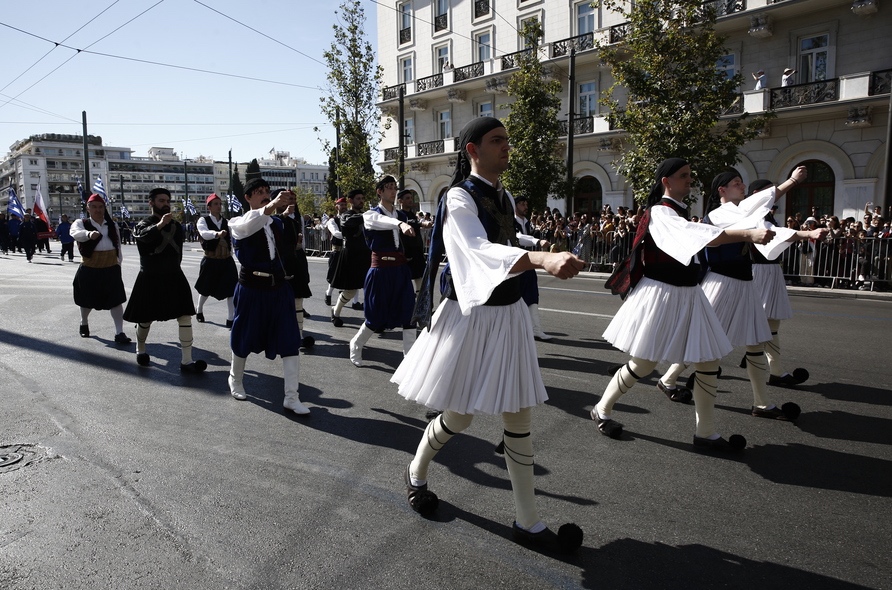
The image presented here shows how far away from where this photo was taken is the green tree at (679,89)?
16891mm

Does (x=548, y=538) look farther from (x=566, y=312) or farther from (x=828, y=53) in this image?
(x=828, y=53)

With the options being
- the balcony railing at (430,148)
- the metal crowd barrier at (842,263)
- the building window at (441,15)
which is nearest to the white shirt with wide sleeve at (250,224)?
the metal crowd barrier at (842,263)

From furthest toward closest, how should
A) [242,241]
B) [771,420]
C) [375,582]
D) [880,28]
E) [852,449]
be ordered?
[880,28] → [242,241] → [771,420] → [852,449] → [375,582]

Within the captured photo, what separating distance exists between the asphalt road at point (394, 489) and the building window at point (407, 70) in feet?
117

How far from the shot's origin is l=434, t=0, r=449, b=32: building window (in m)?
36.9

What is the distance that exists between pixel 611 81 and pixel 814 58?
334 inches

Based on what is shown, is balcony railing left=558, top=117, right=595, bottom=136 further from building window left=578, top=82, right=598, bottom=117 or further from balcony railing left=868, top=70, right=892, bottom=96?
balcony railing left=868, top=70, right=892, bottom=96

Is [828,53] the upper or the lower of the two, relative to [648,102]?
upper

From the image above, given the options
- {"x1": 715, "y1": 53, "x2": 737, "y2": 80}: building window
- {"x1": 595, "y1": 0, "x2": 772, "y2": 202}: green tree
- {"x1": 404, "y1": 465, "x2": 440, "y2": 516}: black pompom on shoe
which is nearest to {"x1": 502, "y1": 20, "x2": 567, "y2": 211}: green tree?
{"x1": 595, "y1": 0, "x2": 772, "y2": 202}: green tree

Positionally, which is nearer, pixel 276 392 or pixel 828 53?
pixel 276 392

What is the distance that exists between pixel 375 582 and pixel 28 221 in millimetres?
29510

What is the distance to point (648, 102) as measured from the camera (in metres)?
17.9

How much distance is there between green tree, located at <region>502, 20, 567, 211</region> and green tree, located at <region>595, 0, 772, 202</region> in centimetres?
627

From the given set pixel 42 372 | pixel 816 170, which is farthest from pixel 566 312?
pixel 816 170
